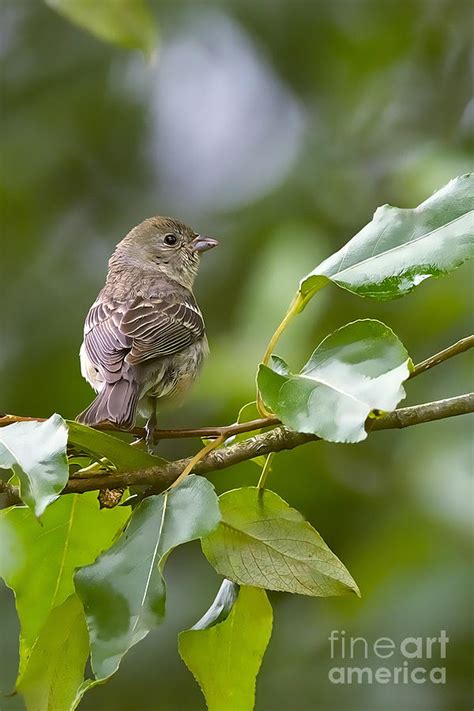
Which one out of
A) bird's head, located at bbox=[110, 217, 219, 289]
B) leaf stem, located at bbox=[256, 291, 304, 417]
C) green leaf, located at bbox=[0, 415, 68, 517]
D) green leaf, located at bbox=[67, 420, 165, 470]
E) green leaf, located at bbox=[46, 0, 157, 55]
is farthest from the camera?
bird's head, located at bbox=[110, 217, 219, 289]

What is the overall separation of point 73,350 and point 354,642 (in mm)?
2430

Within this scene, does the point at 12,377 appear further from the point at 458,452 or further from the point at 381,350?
the point at 381,350

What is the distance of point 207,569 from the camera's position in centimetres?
Result: 505

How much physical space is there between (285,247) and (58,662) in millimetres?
2694

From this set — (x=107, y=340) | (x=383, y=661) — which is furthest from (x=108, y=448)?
(x=383, y=661)

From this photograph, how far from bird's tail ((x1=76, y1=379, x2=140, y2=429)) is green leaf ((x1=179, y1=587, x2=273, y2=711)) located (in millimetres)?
1072

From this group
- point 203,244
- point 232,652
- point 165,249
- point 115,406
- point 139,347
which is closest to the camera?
point 232,652

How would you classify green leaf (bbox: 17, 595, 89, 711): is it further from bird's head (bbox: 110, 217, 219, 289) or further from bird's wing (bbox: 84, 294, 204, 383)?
bird's head (bbox: 110, 217, 219, 289)

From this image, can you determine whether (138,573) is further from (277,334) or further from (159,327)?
(159,327)

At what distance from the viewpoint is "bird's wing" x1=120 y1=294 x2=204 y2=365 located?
156 inches

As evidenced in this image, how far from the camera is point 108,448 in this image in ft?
6.89

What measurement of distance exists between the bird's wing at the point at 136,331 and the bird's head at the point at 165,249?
0.82 metres

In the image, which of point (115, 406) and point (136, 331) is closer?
point (115, 406)

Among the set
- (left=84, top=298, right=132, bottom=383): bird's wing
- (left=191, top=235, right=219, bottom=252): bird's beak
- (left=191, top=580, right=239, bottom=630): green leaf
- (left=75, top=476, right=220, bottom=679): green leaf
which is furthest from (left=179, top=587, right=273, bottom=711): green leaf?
(left=191, top=235, right=219, bottom=252): bird's beak
